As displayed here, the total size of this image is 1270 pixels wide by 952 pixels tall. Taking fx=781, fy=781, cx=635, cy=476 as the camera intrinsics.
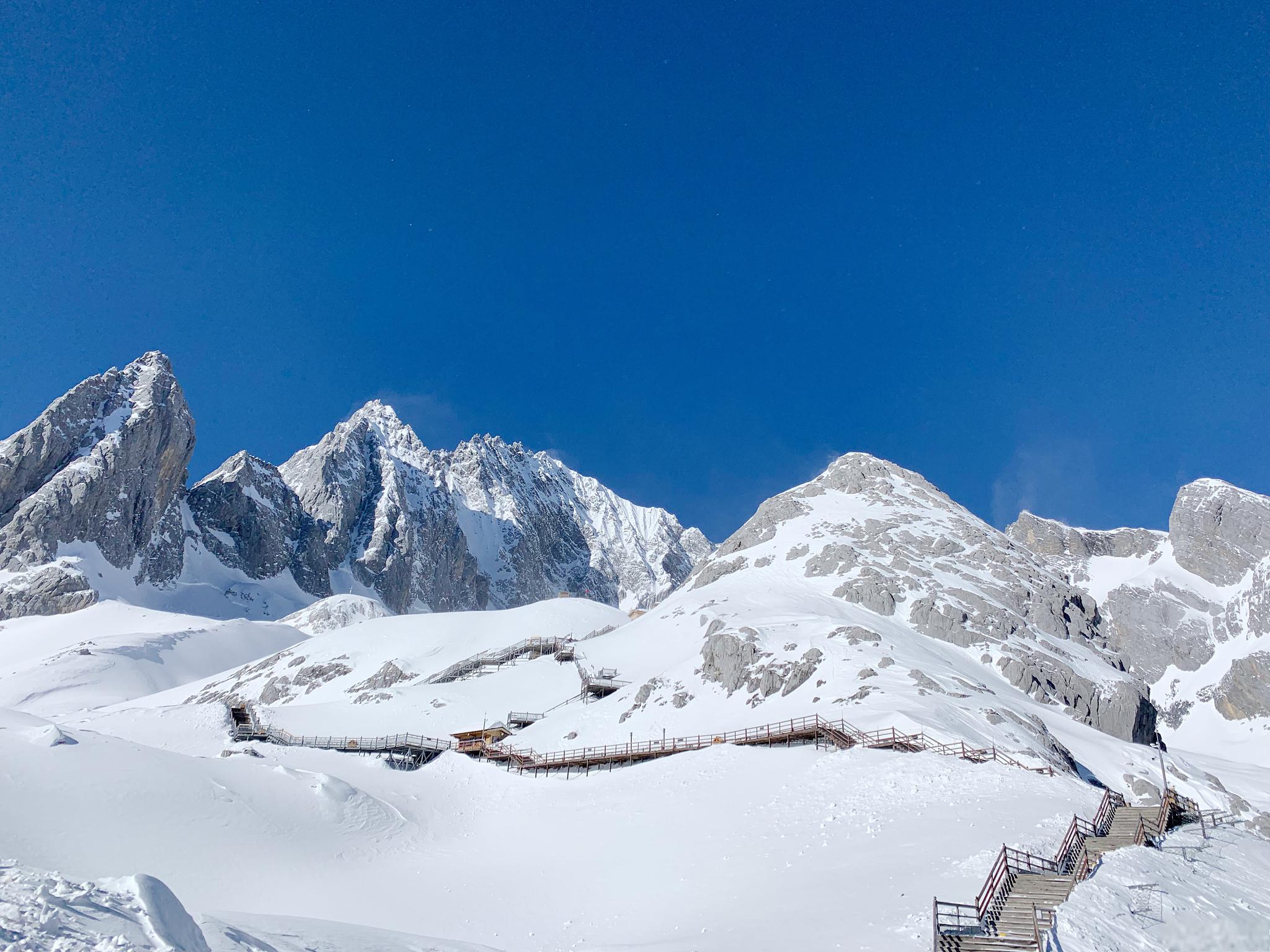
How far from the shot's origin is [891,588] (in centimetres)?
8475

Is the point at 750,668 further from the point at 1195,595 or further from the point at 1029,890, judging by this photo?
the point at 1195,595

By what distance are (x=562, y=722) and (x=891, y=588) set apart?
40796 mm

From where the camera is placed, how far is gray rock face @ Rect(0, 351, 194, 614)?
166 metres

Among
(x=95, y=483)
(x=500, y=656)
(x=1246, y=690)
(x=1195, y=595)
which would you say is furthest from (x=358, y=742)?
(x=1195, y=595)

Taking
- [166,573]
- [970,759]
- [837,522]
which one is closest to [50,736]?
[970,759]

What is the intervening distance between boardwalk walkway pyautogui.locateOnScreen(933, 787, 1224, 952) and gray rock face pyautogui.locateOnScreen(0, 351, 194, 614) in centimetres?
19200

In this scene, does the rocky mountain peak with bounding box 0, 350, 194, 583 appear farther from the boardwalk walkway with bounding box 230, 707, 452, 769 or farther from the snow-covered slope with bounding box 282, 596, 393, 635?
the boardwalk walkway with bounding box 230, 707, 452, 769

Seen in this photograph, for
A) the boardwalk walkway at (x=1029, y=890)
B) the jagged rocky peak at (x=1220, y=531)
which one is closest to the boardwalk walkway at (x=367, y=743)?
the boardwalk walkway at (x=1029, y=890)

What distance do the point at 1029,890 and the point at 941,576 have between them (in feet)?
249

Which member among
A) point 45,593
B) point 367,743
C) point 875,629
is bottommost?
point 367,743

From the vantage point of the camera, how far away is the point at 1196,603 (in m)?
154

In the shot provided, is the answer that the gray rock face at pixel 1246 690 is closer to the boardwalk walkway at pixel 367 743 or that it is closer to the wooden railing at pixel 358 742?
the wooden railing at pixel 358 742

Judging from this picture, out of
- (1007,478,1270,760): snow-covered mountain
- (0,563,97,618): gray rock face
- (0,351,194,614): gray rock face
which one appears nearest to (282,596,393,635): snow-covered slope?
(0,563,97,618): gray rock face

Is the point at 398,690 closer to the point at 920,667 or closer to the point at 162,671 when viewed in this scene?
the point at 920,667
